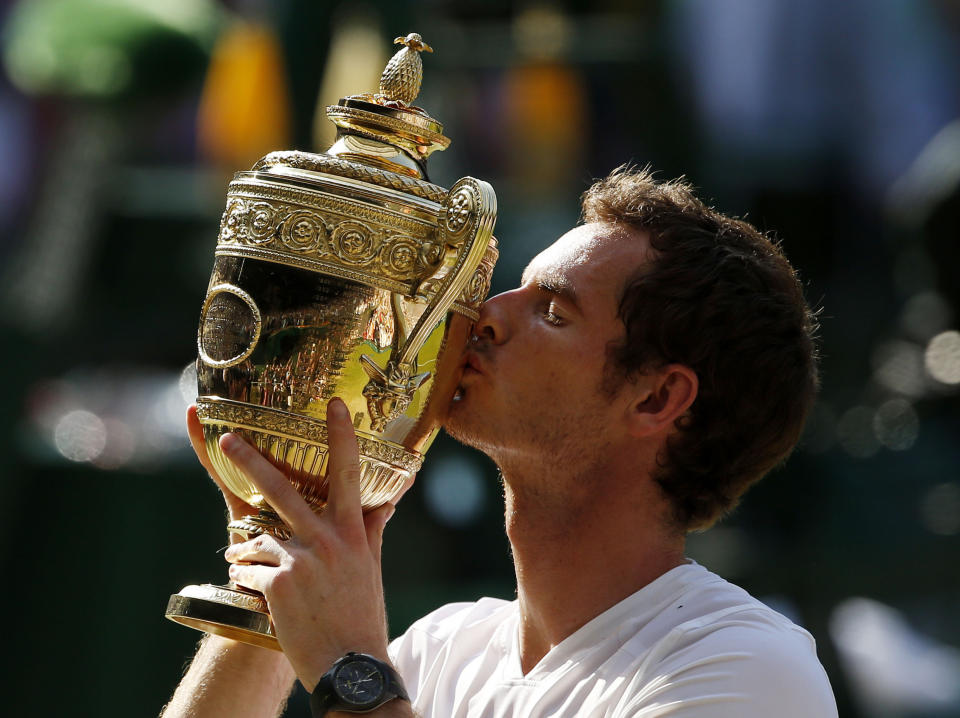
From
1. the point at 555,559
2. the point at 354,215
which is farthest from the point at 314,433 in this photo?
the point at 555,559

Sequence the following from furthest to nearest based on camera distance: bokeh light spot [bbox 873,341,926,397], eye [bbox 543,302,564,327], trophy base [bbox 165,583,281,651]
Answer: bokeh light spot [bbox 873,341,926,397] → eye [bbox 543,302,564,327] → trophy base [bbox 165,583,281,651]

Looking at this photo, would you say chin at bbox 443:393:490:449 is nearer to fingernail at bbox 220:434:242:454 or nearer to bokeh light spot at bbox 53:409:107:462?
fingernail at bbox 220:434:242:454

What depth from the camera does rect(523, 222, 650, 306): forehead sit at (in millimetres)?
2877

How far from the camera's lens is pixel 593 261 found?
290 cm

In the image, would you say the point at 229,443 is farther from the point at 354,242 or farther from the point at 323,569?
the point at 354,242

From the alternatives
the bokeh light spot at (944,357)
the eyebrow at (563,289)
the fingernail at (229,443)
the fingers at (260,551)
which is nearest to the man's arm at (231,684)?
the fingers at (260,551)

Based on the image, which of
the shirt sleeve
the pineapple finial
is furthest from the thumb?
the pineapple finial

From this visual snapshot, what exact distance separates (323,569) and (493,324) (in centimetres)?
64

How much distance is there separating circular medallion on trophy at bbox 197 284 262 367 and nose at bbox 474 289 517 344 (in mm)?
490

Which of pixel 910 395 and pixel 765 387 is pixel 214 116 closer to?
pixel 910 395

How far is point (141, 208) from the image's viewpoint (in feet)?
32.0

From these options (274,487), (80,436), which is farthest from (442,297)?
(80,436)

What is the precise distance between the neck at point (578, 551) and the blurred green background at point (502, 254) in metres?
4.81

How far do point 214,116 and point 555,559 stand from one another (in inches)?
295
